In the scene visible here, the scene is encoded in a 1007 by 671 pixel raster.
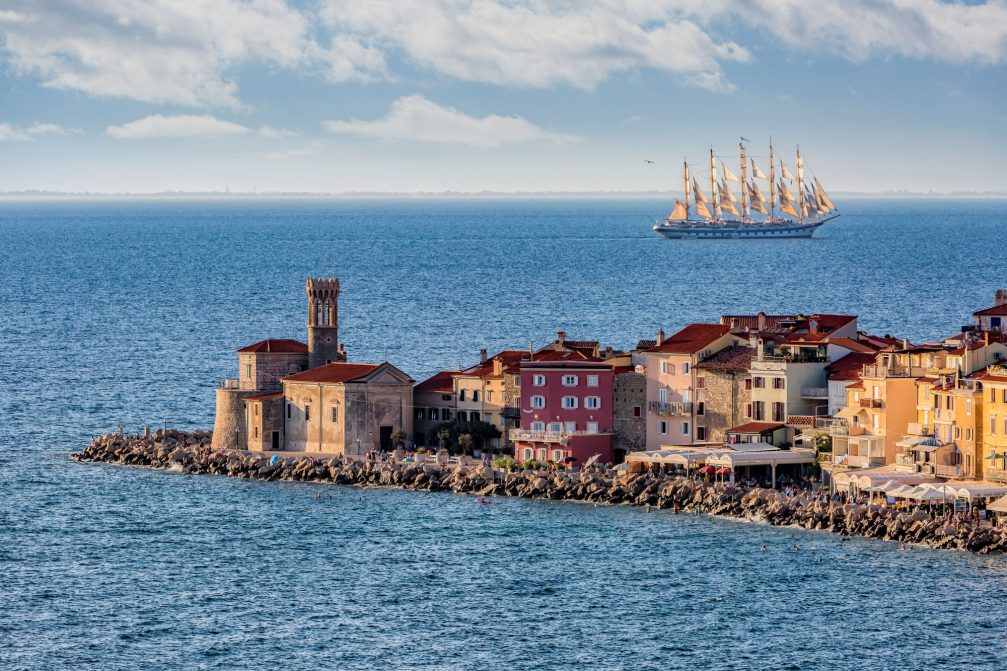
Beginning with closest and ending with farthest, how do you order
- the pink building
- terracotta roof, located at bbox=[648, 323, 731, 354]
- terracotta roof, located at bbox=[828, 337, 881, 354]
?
terracotta roof, located at bbox=[828, 337, 881, 354] → the pink building → terracotta roof, located at bbox=[648, 323, 731, 354]

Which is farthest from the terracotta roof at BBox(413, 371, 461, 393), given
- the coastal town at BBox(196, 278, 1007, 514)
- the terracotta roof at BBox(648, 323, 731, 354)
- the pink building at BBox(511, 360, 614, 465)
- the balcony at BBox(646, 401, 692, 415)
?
the balcony at BBox(646, 401, 692, 415)

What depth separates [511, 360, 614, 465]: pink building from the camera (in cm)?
8431

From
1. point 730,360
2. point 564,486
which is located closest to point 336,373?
point 564,486

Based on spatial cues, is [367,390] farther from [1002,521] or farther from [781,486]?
[1002,521]

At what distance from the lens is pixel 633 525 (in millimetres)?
74562

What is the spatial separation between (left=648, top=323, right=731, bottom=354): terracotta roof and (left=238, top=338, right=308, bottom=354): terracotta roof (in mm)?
14573

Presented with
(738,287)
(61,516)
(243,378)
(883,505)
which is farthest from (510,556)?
(738,287)

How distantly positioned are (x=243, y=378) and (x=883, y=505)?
28.6m

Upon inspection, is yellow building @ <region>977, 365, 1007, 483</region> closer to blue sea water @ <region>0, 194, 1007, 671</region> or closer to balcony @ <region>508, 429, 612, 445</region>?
blue sea water @ <region>0, 194, 1007, 671</region>

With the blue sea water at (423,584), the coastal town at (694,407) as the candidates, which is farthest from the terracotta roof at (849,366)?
the blue sea water at (423,584)

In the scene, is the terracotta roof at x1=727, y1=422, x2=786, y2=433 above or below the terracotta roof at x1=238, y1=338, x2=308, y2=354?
below

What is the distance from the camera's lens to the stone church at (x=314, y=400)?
285ft

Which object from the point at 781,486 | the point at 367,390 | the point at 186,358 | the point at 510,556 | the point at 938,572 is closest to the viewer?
the point at 938,572

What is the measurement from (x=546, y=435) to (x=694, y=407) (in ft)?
18.3
